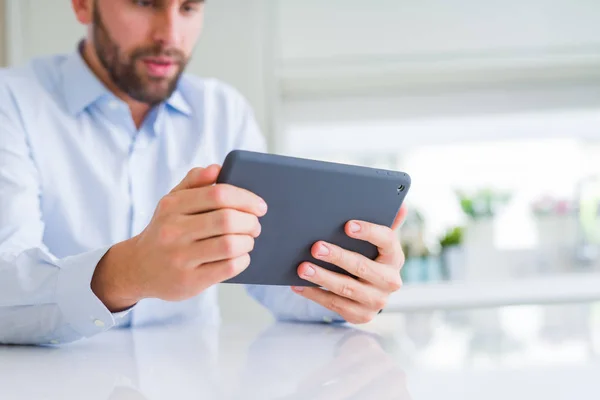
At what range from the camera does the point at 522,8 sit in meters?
2.46

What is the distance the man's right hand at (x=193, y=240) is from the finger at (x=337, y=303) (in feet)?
0.83

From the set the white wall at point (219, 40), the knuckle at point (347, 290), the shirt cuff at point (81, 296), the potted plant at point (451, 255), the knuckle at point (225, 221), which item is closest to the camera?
the knuckle at point (225, 221)

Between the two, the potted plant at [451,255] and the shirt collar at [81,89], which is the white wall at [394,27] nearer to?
the potted plant at [451,255]

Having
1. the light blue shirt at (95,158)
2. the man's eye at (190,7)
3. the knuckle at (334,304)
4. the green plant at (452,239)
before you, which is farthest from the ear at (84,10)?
the green plant at (452,239)

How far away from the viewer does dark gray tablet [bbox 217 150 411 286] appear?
0.85 m

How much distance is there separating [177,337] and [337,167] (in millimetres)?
413

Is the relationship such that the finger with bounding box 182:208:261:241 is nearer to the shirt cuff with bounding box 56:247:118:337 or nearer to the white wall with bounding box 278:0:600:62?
the shirt cuff with bounding box 56:247:118:337

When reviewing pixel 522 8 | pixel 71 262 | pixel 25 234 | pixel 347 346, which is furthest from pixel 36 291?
pixel 522 8

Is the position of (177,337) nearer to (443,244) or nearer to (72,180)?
(72,180)

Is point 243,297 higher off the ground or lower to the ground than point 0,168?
lower

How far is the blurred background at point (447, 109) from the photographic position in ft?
7.70

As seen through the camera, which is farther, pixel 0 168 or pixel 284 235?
pixel 0 168

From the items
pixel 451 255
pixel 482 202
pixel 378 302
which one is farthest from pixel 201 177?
pixel 482 202

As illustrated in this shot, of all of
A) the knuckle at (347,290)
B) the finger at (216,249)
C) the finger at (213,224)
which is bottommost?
the knuckle at (347,290)
